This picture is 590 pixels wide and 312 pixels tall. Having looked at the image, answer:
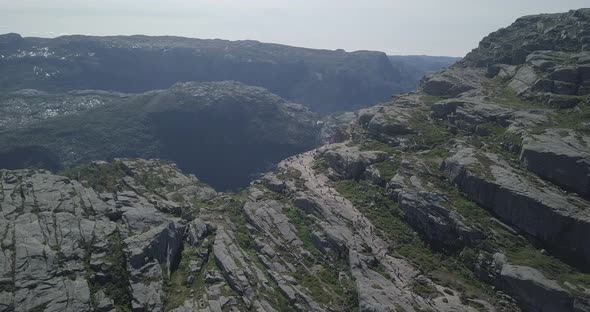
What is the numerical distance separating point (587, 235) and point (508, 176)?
621 inches

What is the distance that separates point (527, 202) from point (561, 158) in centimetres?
1172

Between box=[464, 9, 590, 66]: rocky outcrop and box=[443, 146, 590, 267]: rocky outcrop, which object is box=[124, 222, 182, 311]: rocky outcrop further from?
box=[464, 9, 590, 66]: rocky outcrop

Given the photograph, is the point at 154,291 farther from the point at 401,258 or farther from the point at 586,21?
the point at 586,21

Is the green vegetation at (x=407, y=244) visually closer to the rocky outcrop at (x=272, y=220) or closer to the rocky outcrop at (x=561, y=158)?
the rocky outcrop at (x=272, y=220)

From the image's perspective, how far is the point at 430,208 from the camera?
7700 centimetres

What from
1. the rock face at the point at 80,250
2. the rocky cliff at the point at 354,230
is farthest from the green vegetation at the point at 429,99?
the rock face at the point at 80,250

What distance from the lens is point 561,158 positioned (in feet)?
241

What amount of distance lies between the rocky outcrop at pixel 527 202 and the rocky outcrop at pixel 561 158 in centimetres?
257

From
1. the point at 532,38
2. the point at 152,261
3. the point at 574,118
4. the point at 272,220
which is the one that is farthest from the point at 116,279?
the point at 532,38

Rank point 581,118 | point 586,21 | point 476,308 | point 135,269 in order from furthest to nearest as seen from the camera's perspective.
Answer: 1. point 586,21
2. point 581,118
3. point 135,269
4. point 476,308

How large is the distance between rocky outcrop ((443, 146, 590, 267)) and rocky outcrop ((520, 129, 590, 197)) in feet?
8.42

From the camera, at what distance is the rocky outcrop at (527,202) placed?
64125 mm

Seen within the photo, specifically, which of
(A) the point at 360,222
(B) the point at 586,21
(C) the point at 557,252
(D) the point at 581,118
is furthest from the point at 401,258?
(B) the point at 586,21

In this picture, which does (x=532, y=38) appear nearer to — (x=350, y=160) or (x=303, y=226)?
(x=350, y=160)
